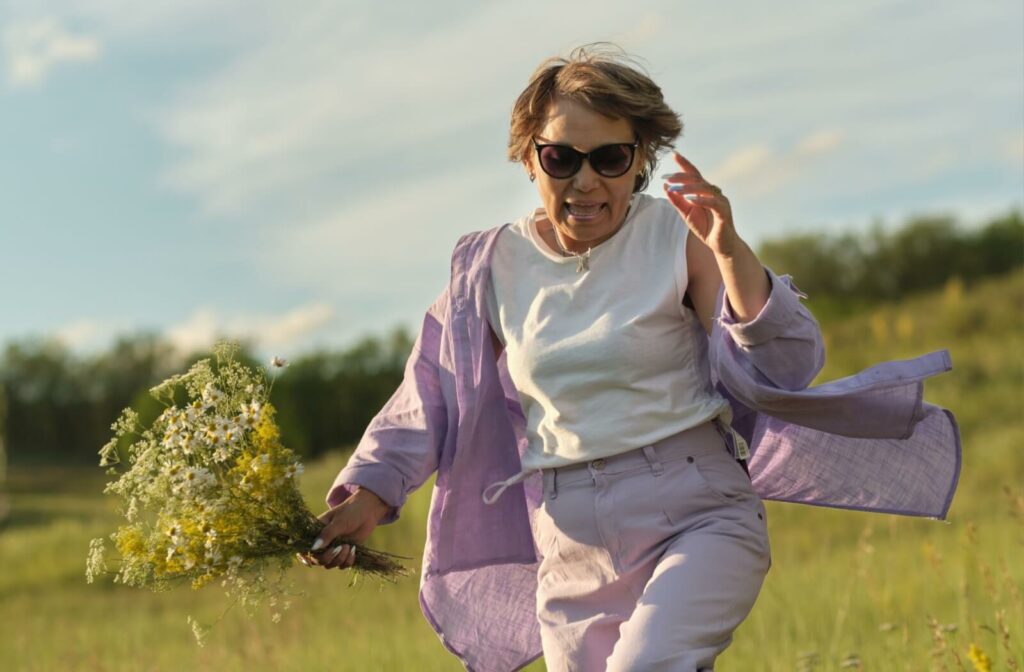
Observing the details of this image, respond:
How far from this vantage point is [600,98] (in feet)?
11.9

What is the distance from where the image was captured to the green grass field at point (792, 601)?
5.95 metres

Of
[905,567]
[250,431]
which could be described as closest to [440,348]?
[250,431]

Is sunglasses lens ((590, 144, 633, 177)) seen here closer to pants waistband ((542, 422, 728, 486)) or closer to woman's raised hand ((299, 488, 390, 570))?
pants waistband ((542, 422, 728, 486))

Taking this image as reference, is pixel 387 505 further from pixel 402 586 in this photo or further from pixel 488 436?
pixel 402 586

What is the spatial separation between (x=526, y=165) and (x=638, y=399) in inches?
32.6

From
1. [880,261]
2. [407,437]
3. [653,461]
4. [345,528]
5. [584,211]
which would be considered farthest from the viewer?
[880,261]

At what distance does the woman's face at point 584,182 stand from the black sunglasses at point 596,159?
0.01 meters

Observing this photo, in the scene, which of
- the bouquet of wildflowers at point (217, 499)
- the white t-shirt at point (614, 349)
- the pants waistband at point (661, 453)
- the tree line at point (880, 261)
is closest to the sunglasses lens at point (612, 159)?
the white t-shirt at point (614, 349)

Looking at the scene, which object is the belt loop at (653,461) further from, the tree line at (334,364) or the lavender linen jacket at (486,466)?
the tree line at (334,364)

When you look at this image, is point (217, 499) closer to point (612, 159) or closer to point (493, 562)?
point (493, 562)

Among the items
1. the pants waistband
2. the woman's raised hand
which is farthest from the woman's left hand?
the woman's raised hand

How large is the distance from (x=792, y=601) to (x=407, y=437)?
4088mm

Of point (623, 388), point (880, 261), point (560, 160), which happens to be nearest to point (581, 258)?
point (560, 160)

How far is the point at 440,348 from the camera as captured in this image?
4203 millimetres
